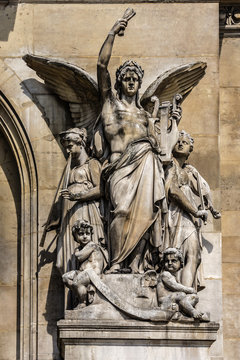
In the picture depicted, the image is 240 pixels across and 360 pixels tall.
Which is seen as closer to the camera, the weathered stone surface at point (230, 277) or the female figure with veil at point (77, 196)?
the female figure with veil at point (77, 196)

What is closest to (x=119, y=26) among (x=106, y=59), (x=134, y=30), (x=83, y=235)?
(x=106, y=59)

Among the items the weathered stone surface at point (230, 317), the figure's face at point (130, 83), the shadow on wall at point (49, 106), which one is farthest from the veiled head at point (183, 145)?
the weathered stone surface at point (230, 317)

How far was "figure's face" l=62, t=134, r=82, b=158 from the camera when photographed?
928 inches

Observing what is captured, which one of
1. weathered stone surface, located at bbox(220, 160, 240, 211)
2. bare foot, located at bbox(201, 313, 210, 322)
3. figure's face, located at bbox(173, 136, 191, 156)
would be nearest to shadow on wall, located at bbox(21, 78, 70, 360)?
figure's face, located at bbox(173, 136, 191, 156)

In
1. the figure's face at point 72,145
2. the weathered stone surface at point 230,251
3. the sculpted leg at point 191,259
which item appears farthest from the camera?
the weathered stone surface at point 230,251

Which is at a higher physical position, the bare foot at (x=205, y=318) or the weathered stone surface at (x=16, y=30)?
the weathered stone surface at (x=16, y=30)

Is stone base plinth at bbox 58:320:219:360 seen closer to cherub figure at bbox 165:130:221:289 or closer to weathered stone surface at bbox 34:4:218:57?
cherub figure at bbox 165:130:221:289

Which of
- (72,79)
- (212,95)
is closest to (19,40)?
(72,79)

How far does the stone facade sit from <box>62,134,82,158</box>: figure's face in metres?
0.42

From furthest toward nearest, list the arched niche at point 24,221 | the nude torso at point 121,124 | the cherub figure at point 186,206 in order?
1. the arched niche at point 24,221
2. the nude torso at point 121,124
3. the cherub figure at point 186,206

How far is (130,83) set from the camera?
2355cm

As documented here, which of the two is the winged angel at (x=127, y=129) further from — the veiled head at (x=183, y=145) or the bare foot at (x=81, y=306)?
the bare foot at (x=81, y=306)

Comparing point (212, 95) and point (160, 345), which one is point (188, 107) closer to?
point (212, 95)

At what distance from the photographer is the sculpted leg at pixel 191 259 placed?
23141 mm
